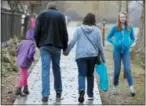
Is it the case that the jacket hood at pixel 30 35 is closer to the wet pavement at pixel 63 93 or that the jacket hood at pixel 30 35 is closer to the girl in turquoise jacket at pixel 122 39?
the wet pavement at pixel 63 93

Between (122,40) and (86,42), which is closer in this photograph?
(86,42)

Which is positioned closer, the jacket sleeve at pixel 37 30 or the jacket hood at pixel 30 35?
the jacket sleeve at pixel 37 30

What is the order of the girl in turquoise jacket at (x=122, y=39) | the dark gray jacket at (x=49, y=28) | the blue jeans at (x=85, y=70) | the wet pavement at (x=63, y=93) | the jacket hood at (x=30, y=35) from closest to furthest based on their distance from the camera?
the dark gray jacket at (x=49, y=28) → the blue jeans at (x=85, y=70) → the wet pavement at (x=63, y=93) → the jacket hood at (x=30, y=35) → the girl in turquoise jacket at (x=122, y=39)

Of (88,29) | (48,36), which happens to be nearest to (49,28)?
(48,36)

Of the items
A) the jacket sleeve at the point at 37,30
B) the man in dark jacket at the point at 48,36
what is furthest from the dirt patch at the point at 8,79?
the jacket sleeve at the point at 37,30

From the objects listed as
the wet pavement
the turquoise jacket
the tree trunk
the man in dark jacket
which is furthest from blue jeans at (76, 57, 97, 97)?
the tree trunk

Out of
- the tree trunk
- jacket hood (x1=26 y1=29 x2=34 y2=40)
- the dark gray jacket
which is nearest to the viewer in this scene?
the dark gray jacket

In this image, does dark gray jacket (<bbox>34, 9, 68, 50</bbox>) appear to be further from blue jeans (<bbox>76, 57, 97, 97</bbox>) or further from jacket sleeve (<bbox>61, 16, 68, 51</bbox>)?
blue jeans (<bbox>76, 57, 97, 97</bbox>)

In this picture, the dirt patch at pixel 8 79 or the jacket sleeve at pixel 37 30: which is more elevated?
the jacket sleeve at pixel 37 30

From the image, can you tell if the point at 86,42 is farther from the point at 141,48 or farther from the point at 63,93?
the point at 141,48

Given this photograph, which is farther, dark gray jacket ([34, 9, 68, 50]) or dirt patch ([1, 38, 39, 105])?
dirt patch ([1, 38, 39, 105])

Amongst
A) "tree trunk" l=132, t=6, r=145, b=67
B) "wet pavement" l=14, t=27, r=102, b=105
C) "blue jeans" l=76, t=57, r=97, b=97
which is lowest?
"wet pavement" l=14, t=27, r=102, b=105

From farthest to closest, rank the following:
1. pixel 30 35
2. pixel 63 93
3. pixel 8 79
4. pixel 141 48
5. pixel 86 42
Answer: pixel 141 48 → pixel 8 79 → pixel 63 93 → pixel 30 35 → pixel 86 42

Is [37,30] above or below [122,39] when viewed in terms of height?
above
